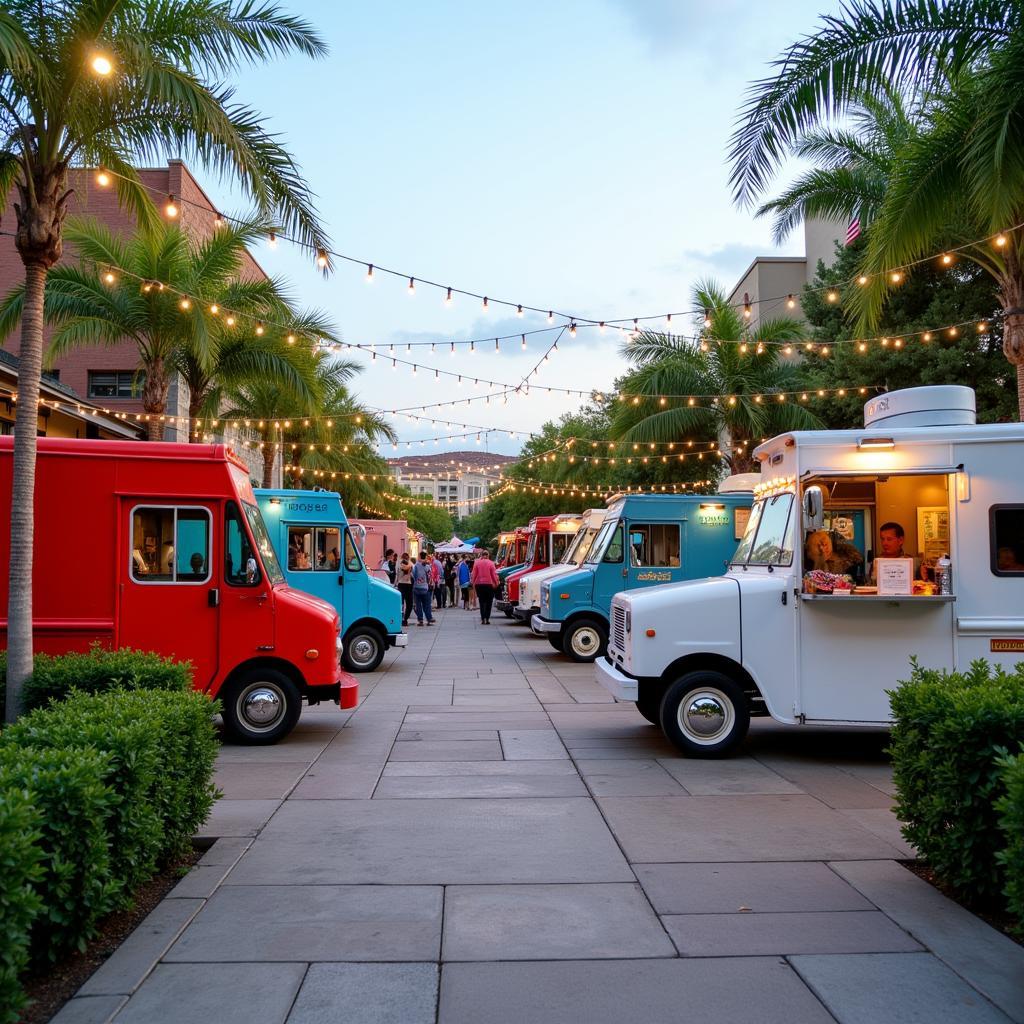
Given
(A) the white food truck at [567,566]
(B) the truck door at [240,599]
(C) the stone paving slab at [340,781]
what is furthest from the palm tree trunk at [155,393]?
(C) the stone paving slab at [340,781]

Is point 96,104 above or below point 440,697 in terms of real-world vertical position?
above

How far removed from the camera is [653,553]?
16.4 metres

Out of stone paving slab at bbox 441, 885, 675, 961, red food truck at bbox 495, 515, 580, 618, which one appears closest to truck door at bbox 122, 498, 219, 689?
stone paving slab at bbox 441, 885, 675, 961

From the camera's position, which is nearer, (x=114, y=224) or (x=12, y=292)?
(x=12, y=292)

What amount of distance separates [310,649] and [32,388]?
3.41 meters

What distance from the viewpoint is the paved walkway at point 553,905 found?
3902 mm

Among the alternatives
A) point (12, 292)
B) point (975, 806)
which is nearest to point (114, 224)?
point (12, 292)

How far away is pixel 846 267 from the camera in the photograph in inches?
974

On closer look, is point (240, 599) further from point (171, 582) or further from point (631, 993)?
point (631, 993)

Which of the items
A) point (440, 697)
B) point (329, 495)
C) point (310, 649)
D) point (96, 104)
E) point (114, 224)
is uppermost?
point (114, 224)

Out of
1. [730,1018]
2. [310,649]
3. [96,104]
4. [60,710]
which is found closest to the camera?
[730,1018]

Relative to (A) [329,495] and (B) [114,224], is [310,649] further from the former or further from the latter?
(B) [114,224]

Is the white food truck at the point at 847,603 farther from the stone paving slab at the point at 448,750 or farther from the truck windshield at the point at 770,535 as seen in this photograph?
the stone paving slab at the point at 448,750

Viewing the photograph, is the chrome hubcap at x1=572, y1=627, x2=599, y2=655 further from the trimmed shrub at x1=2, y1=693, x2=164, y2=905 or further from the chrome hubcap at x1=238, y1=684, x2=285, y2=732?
the trimmed shrub at x1=2, y1=693, x2=164, y2=905
